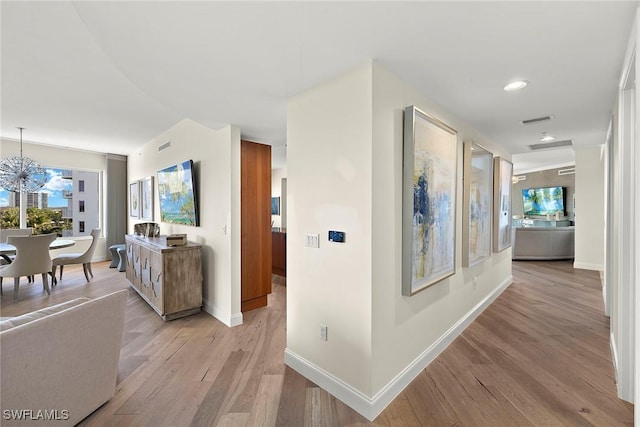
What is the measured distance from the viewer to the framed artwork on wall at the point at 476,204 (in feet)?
9.76

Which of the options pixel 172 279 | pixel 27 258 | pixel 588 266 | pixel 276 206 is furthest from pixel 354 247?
pixel 588 266

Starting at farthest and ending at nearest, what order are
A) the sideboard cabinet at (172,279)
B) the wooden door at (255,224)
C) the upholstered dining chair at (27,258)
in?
the upholstered dining chair at (27,258) < the wooden door at (255,224) < the sideboard cabinet at (172,279)

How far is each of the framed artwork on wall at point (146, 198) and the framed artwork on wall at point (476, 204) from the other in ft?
17.3

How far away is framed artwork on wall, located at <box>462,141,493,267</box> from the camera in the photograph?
297cm

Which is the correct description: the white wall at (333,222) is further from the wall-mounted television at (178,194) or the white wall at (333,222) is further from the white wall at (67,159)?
the white wall at (67,159)

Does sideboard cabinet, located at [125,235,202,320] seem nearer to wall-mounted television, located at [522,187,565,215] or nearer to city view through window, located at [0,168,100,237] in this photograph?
city view through window, located at [0,168,100,237]

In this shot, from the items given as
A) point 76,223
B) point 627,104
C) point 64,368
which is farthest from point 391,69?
point 76,223

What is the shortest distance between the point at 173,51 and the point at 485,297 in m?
4.25

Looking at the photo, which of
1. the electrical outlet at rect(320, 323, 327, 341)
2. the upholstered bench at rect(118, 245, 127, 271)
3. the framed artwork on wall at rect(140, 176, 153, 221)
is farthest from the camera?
the upholstered bench at rect(118, 245, 127, 271)

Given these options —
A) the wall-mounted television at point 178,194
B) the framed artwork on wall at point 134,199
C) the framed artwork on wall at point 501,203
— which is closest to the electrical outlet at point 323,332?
the wall-mounted television at point 178,194

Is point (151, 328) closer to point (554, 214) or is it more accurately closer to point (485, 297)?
point (485, 297)

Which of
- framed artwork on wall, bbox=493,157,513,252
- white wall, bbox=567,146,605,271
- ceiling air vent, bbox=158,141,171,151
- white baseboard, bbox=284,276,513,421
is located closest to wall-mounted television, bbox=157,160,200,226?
ceiling air vent, bbox=158,141,171,151

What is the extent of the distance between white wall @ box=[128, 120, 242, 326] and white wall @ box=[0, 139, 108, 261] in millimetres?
4106

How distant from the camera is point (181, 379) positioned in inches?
88.7
